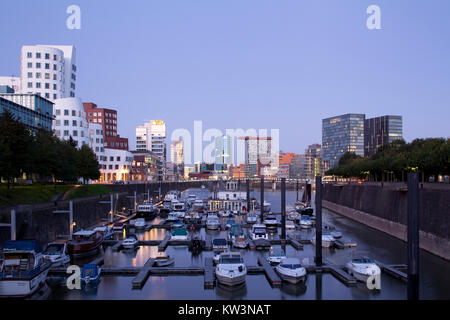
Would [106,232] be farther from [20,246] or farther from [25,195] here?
[20,246]

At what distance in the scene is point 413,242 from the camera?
1480 centimetres

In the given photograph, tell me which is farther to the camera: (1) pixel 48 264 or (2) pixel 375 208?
(2) pixel 375 208

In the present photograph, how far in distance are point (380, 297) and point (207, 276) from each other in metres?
10.6

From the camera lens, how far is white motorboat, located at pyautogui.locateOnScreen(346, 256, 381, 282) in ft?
77.2

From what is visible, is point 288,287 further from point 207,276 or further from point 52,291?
point 52,291

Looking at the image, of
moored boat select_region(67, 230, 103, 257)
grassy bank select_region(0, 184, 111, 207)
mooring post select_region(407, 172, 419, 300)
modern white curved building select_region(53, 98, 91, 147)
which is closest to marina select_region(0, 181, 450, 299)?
moored boat select_region(67, 230, 103, 257)

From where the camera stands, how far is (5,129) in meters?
37.7

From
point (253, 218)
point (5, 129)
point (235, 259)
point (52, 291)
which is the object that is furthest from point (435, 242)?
point (5, 129)

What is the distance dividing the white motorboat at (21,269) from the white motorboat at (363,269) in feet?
63.4

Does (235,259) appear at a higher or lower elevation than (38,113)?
lower

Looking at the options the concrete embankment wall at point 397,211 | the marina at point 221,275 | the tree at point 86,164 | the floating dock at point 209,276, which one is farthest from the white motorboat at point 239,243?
the tree at point 86,164

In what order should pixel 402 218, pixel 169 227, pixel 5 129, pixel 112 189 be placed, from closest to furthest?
pixel 5 129
pixel 402 218
pixel 169 227
pixel 112 189
